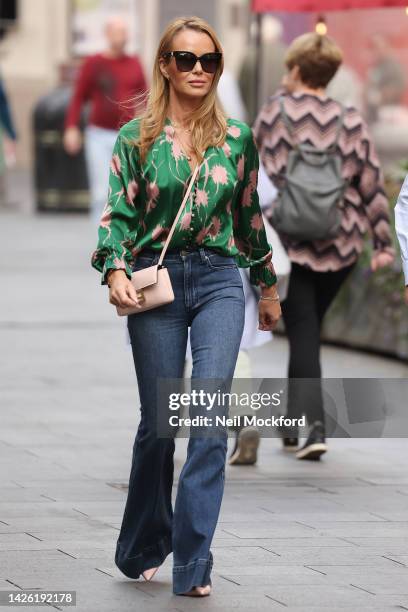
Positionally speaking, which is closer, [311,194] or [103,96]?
[311,194]

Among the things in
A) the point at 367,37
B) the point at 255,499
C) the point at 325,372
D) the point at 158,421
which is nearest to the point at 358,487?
the point at 255,499

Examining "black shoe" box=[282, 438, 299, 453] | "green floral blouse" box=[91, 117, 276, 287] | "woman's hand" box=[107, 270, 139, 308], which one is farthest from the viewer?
"black shoe" box=[282, 438, 299, 453]

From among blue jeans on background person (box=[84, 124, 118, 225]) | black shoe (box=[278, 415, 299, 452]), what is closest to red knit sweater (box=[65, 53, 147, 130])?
blue jeans on background person (box=[84, 124, 118, 225])

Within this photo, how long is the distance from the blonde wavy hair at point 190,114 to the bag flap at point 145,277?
12.3 inches

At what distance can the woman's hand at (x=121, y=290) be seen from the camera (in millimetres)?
4656

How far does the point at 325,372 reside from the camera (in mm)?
9375

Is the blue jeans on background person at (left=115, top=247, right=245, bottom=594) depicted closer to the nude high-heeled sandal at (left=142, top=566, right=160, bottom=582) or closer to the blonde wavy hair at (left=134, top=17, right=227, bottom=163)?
the nude high-heeled sandal at (left=142, top=566, right=160, bottom=582)

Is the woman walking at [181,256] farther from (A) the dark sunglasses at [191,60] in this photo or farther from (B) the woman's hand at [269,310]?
(B) the woman's hand at [269,310]

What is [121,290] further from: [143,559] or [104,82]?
[104,82]

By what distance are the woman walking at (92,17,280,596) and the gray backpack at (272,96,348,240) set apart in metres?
→ 2.08

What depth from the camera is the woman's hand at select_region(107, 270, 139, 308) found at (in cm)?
466

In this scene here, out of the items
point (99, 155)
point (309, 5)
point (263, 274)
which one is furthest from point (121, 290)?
point (99, 155)

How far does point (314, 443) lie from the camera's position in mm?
7016

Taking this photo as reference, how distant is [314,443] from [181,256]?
2368mm
